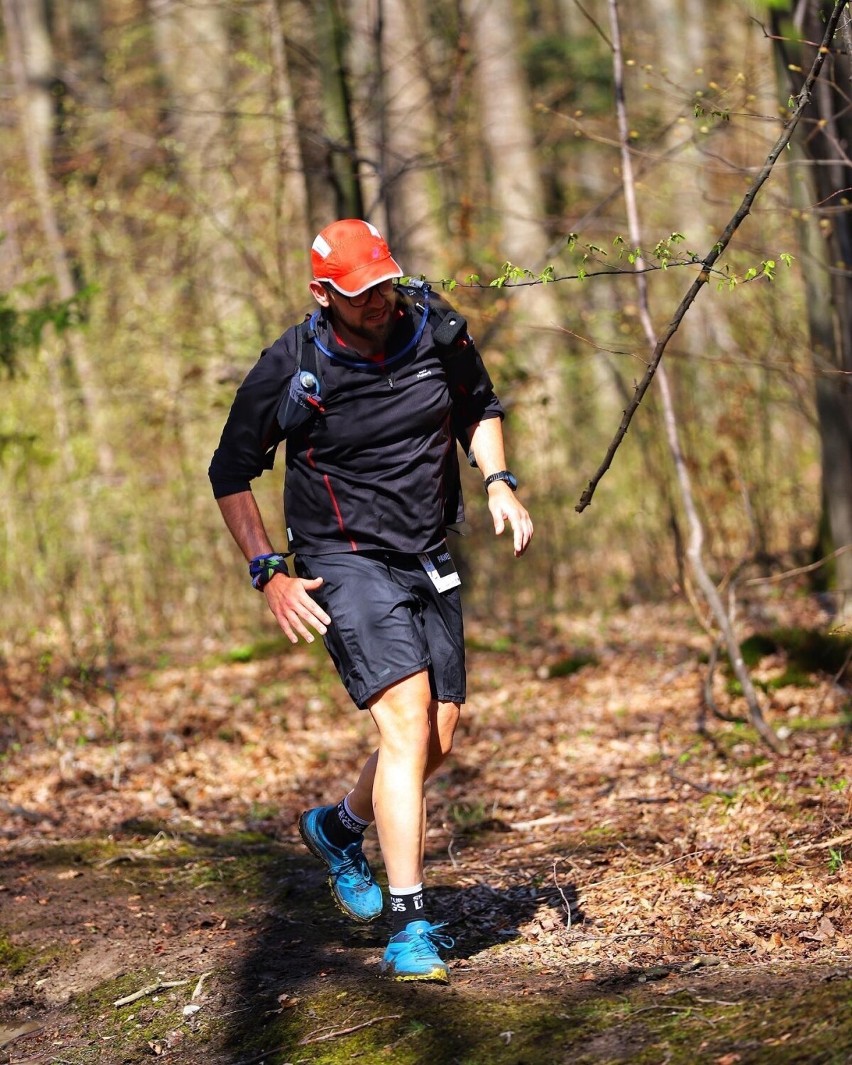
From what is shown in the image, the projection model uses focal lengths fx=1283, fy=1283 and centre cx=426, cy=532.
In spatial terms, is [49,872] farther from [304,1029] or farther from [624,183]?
[624,183]

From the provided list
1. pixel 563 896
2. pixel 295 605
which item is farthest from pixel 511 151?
pixel 295 605

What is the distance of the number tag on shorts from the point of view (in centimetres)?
414

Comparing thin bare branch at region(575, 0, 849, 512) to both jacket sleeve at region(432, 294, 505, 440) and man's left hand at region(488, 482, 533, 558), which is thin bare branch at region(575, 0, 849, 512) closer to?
man's left hand at region(488, 482, 533, 558)

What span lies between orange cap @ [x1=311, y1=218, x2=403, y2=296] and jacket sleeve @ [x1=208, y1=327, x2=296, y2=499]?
0.91ft

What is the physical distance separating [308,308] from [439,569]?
6.55 metres

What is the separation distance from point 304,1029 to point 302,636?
1.15m

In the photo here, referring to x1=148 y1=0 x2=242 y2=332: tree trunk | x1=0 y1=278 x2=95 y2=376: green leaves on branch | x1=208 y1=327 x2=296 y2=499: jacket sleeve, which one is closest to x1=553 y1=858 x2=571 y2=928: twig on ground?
x1=208 y1=327 x2=296 y2=499: jacket sleeve

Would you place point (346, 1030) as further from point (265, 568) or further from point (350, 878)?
point (265, 568)

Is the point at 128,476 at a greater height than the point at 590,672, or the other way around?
the point at 128,476

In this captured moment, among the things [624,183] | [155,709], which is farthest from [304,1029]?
[155,709]

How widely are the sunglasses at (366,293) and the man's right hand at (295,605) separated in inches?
34.0

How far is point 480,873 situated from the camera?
5309 millimetres

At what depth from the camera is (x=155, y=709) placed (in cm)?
880

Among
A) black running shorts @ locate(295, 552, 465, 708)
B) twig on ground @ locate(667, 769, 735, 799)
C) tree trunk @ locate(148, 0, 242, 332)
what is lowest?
twig on ground @ locate(667, 769, 735, 799)
